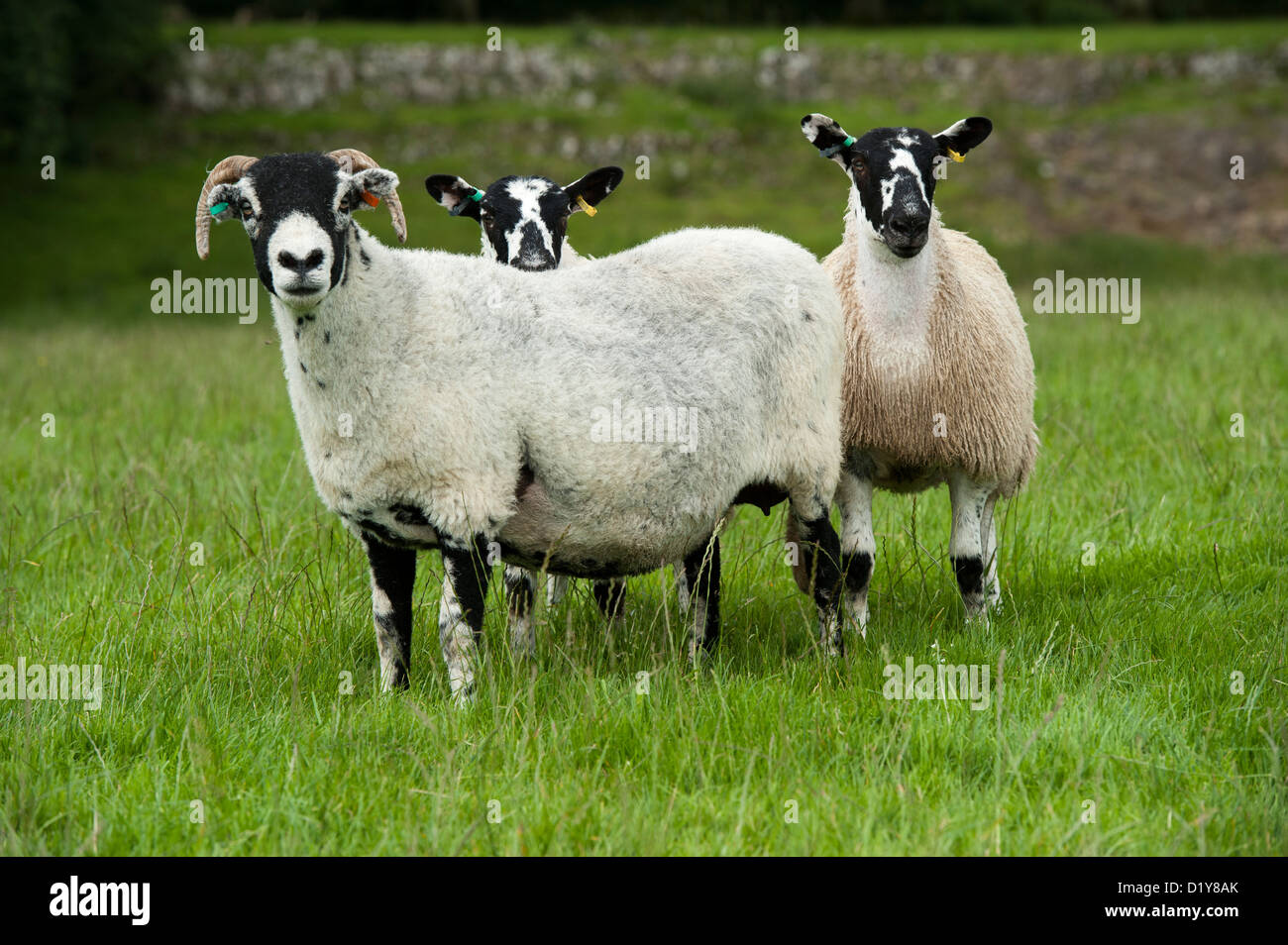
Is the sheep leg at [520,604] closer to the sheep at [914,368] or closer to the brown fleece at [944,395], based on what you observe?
the sheep at [914,368]

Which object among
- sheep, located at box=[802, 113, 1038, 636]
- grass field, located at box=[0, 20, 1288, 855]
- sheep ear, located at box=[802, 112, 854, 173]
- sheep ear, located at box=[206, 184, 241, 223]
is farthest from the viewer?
sheep ear, located at box=[802, 112, 854, 173]

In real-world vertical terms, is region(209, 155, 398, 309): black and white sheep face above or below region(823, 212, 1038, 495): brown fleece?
above

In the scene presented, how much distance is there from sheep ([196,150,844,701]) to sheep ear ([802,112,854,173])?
91cm

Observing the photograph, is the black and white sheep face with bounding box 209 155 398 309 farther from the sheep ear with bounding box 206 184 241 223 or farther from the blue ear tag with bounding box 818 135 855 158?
the blue ear tag with bounding box 818 135 855 158

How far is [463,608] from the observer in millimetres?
4438

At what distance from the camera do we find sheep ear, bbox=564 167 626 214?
687 cm

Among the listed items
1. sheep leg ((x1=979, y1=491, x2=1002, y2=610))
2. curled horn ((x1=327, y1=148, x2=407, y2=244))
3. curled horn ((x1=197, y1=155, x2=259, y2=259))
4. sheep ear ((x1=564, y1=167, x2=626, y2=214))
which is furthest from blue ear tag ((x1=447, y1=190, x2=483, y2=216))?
sheep leg ((x1=979, y1=491, x2=1002, y2=610))

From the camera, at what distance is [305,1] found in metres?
41.8

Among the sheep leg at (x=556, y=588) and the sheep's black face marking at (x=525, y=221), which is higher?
the sheep's black face marking at (x=525, y=221)

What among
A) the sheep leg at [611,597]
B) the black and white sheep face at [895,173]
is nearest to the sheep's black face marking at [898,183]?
the black and white sheep face at [895,173]

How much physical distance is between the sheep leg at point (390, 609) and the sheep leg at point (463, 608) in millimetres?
279

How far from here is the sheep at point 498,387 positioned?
14.3ft

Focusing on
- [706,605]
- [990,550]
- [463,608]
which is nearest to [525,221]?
[706,605]

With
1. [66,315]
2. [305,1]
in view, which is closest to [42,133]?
[66,315]
